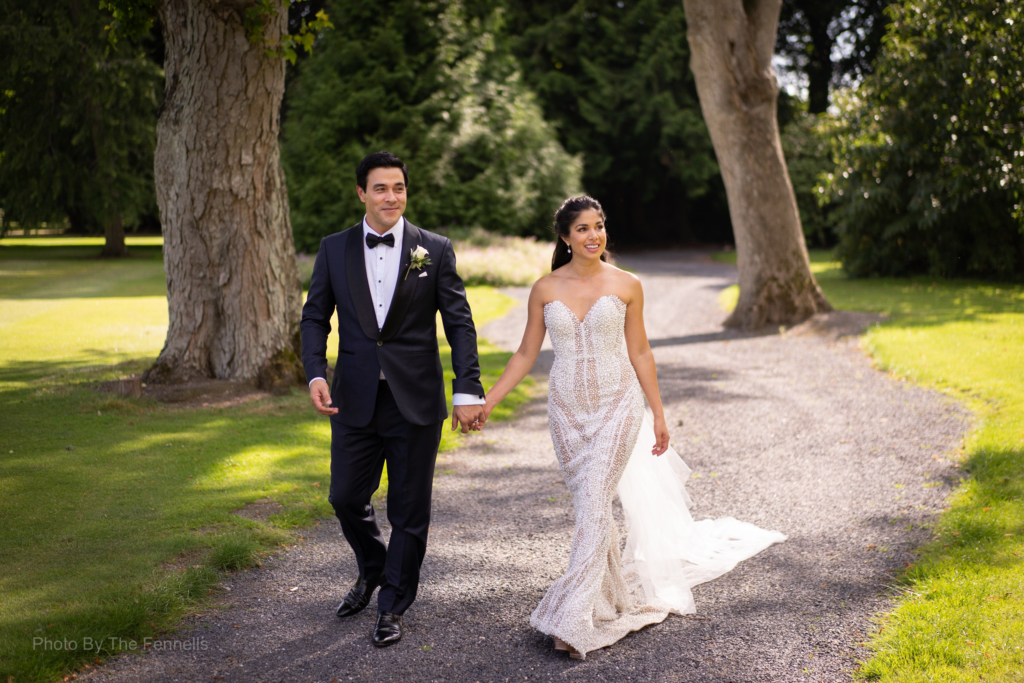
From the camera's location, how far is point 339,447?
391cm

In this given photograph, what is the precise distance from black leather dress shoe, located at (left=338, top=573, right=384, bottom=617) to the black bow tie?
1.79 meters

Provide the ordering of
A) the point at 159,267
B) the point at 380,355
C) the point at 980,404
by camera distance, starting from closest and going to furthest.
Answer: the point at 380,355
the point at 980,404
the point at 159,267

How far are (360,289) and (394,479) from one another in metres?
0.99

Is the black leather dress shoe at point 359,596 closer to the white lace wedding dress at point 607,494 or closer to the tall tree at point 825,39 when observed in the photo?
the white lace wedding dress at point 607,494

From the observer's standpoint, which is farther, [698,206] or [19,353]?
[698,206]

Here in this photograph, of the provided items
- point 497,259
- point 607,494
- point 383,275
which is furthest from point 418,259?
point 497,259

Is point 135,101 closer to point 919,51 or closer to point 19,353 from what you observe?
point 19,353

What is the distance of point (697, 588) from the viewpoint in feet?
14.8

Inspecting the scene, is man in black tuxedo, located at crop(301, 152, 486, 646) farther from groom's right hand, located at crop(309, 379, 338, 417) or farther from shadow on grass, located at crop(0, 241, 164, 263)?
shadow on grass, located at crop(0, 241, 164, 263)

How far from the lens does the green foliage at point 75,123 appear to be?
917 inches

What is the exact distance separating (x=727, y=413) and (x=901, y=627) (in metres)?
4.96

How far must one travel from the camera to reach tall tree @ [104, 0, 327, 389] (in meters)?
8.15

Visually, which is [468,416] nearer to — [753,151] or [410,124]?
[753,151]

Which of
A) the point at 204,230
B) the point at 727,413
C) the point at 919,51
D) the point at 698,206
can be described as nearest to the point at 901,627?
the point at 727,413
